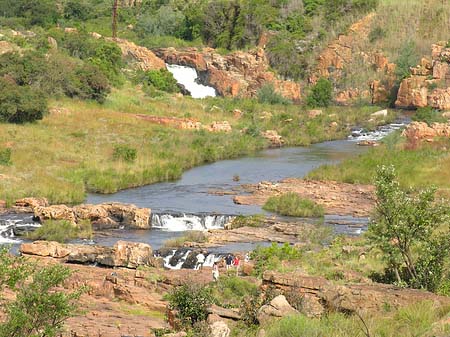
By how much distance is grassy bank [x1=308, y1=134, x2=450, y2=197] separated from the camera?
40.1 m

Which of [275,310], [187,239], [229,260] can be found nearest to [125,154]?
[187,239]

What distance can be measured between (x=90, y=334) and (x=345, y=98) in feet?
203

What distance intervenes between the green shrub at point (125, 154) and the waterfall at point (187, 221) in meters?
11.2

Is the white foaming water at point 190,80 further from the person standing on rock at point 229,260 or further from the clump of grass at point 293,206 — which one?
the person standing on rock at point 229,260

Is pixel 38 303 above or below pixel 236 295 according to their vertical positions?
above

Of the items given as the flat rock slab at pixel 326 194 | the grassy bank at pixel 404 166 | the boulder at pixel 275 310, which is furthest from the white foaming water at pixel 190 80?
the boulder at pixel 275 310

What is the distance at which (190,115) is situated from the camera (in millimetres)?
60875

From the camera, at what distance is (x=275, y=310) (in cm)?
1666

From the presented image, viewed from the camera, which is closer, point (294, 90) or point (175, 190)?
point (175, 190)

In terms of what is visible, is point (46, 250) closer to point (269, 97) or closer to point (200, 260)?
point (200, 260)

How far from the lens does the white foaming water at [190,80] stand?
246ft

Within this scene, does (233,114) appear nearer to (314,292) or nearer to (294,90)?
(294,90)

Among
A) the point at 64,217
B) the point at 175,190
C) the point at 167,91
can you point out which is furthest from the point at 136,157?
the point at 167,91

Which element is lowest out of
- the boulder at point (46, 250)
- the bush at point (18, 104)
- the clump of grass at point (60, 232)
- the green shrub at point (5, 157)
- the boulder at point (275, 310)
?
the clump of grass at point (60, 232)
